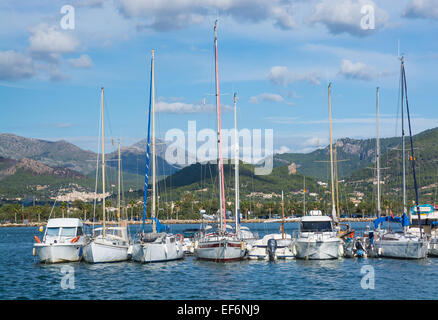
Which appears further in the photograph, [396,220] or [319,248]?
[396,220]

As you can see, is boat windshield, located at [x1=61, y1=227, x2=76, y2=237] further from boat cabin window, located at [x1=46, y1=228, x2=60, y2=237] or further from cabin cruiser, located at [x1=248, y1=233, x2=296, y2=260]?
cabin cruiser, located at [x1=248, y1=233, x2=296, y2=260]

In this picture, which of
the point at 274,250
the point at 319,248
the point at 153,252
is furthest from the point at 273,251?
the point at 153,252

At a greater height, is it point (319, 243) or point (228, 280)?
point (319, 243)

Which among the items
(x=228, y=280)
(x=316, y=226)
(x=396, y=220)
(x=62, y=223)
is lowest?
(x=228, y=280)

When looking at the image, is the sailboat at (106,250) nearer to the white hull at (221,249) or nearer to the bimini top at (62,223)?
the bimini top at (62,223)

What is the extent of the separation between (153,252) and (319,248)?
14942mm

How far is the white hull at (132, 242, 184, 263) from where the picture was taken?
51.6 m

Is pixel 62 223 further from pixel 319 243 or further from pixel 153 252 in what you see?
pixel 319 243

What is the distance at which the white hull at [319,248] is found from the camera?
174 ft

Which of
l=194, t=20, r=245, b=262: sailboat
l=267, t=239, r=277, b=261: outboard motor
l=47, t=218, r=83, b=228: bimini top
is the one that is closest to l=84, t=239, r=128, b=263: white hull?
l=47, t=218, r=83, b=228: bimini top

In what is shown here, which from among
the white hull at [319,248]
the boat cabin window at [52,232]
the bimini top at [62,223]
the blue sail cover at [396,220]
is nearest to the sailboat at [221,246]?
the white hull at [319,248]

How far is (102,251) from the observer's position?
52406 millimetres
